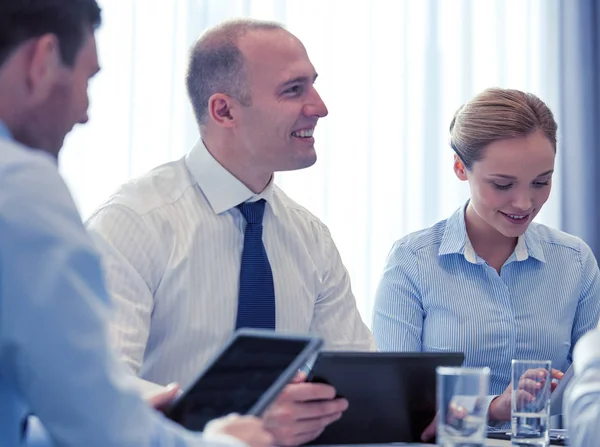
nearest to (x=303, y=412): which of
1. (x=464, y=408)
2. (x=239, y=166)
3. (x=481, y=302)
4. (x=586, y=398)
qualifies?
(x=464, y=408)

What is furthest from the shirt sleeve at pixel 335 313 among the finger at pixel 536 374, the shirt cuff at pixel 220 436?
the shirt cuff at pixel 220 436

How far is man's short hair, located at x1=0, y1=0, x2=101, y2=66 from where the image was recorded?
1.06 meters

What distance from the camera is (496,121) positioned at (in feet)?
8.40

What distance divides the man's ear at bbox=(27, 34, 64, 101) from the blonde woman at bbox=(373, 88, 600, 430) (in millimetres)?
1627

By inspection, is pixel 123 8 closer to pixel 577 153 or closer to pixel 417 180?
pixel 417 180

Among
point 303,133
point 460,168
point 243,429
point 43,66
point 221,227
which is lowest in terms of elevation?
point 243,429

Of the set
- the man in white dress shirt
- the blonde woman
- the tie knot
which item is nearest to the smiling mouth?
the blonde woman

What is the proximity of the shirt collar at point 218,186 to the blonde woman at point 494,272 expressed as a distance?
600mm

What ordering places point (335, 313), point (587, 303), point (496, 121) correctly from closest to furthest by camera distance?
point (335, 313) < point (496, 121) < point (587, 303)

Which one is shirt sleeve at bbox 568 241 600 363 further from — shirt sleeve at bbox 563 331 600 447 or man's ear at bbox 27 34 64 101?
man's ear at bbox 27 34 64 101

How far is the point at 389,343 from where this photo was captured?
2.56 meters

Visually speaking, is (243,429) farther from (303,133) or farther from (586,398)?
(303,133)

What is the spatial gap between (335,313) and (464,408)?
1.08 m

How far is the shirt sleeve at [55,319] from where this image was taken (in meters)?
0.91
